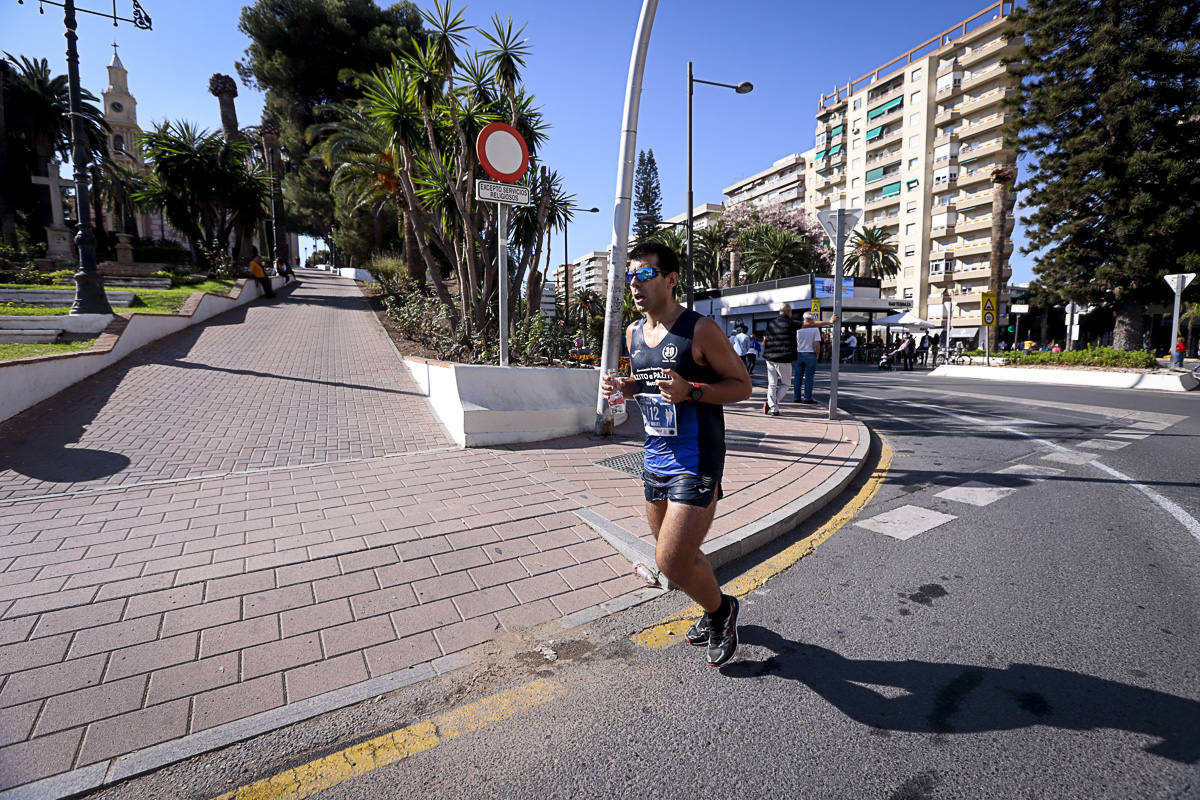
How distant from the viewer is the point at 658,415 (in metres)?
2.55

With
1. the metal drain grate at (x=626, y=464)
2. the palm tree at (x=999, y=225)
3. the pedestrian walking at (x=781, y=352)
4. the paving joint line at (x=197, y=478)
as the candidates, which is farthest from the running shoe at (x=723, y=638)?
the palm tree at (x=999, y=225)

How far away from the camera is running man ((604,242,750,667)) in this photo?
2.45 meters

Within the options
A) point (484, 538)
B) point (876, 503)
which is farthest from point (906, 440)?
point (484, 538)

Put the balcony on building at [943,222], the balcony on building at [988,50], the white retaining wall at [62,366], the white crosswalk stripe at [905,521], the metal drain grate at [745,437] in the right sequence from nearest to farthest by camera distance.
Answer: the white crosswalk stripe at [905,521] → the white retaining wall at [62,366] → the metal drain grate at [745,437] → the balcony on building at [988,50] → the balcony on building at [943,222]

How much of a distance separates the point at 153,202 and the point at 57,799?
33.4 meters

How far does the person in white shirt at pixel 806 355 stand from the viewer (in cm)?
982

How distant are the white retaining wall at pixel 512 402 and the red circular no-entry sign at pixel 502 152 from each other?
2.14m

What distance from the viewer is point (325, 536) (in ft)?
12.6

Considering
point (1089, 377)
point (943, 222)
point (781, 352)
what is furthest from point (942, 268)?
point (781, 352)

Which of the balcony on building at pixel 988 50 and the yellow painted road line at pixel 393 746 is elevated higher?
the balcony on building at pixel 988 50

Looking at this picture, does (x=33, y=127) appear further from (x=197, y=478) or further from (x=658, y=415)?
(x=658, y=415)

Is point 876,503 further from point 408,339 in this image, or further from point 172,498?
point 408,339

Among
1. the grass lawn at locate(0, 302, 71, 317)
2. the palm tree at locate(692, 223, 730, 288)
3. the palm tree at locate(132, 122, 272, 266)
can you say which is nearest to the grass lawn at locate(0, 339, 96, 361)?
the grass lawn at locate(0, 302, 71, 317)

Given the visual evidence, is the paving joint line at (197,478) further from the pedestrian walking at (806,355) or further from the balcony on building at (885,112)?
the balcony on building at (885,112)
